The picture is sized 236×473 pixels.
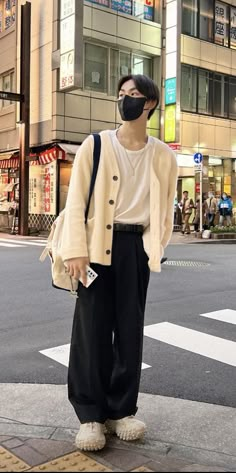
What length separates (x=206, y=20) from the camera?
90.7 feet

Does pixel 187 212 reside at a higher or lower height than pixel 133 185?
higher

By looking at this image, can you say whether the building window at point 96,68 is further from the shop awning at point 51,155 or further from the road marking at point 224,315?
the road marking at point 224,315

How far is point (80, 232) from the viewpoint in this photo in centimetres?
293

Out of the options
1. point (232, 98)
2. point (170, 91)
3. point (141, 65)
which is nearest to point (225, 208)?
point (170, 91)

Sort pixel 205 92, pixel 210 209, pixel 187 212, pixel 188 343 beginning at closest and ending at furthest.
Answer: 1. pixel 188 343
2. pixel 187 212
3. pixel 210 209
4. pixel 205 92

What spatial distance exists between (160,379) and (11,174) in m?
22.9

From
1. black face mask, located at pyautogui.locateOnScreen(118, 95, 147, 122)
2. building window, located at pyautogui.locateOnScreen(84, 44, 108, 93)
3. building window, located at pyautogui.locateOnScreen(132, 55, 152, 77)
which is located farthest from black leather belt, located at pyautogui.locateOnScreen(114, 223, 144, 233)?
building window, located at pyautogui.locateOnScreen(132, 55, 152, 77)

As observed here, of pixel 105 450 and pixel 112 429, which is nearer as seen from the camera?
pixel 105 450

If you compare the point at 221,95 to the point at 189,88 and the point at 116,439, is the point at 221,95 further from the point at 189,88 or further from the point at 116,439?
the point at 116,439

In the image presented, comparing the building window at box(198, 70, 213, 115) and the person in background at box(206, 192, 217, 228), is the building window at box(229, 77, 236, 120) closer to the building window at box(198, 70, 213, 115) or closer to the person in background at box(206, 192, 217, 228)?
the building window at box(198, 70, 213, 115)

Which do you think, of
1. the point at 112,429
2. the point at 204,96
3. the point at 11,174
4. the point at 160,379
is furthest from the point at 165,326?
the point at 204,96

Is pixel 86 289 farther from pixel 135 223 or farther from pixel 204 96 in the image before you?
pixel 204 96

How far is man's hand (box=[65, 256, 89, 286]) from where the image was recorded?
115 inches

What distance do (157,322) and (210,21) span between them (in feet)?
81.1
